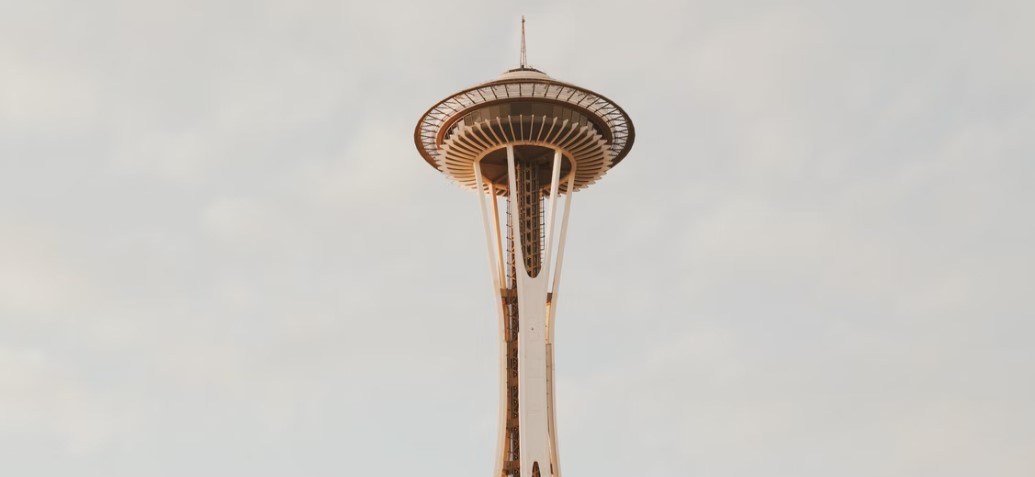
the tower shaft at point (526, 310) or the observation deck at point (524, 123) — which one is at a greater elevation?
the observation deck at point (524, 123)

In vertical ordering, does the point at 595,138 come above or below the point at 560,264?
above

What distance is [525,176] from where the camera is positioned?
294ft

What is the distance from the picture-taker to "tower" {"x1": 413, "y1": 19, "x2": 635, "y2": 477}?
270 feet

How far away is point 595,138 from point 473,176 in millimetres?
9370

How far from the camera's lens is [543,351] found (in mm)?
83625

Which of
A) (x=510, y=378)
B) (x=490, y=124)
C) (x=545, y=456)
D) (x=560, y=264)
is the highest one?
(x=490, y=124)

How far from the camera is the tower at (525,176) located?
82.4 metres

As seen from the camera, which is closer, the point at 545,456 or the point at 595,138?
the point at 545,456

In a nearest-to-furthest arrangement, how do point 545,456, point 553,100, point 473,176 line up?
point 545,456 < point 553,100 < point 473,176

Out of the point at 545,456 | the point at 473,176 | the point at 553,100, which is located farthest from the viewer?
the point at 473,176

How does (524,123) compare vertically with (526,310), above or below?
above

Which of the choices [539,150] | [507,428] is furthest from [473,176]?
[507,428]

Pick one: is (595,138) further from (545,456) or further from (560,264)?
(545,456)

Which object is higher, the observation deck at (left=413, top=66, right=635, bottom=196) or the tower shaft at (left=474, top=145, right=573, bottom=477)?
the observation deck at (left=413, top=66, right=635, bottom=196)
